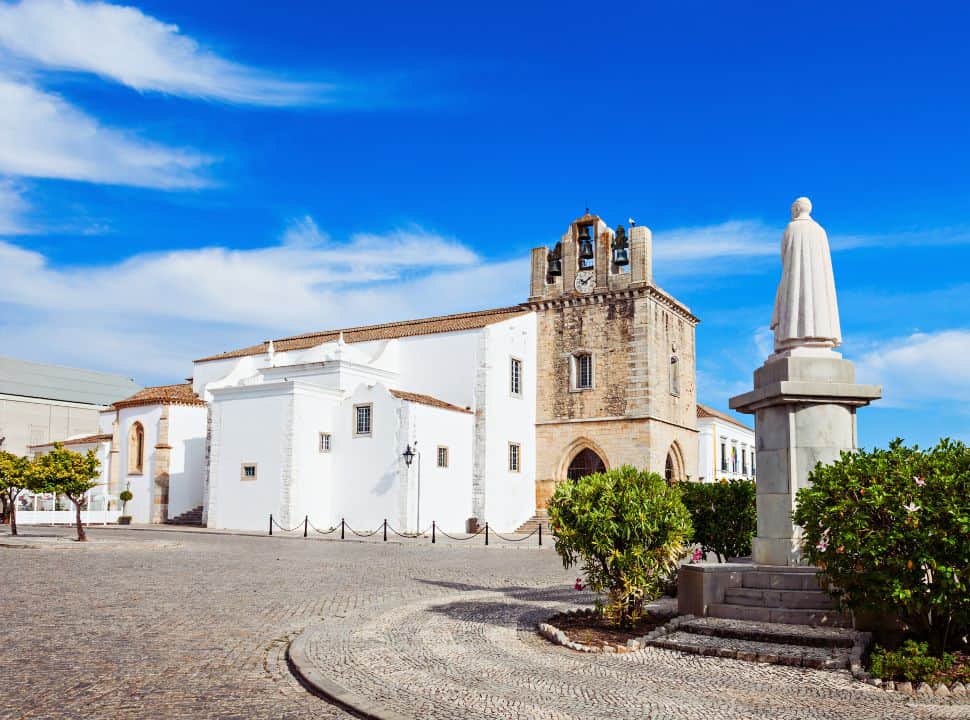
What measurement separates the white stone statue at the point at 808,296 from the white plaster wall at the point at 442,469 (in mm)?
22125

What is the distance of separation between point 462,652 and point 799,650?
3.18m

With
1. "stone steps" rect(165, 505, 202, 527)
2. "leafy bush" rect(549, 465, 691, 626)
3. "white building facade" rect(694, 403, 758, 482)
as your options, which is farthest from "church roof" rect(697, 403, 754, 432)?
→ "leafy bush" rect(549, 465, 691, 626)

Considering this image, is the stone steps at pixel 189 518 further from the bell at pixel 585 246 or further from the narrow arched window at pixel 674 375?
the narrow arched window at pixel 674 375

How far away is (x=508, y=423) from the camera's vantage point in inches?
1383

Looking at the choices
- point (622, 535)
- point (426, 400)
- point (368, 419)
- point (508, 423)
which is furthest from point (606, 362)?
point (622, 535)

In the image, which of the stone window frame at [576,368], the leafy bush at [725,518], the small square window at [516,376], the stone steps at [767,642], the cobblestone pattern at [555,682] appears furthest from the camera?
the small square window at [516,376]

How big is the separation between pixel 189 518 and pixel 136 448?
4.65 meters

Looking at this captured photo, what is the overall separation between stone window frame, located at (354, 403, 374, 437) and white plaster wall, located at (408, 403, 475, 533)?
196cm

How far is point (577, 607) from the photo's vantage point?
11398 millimetres

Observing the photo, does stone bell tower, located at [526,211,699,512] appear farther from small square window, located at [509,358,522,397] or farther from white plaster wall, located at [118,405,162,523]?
white plaster wall, located at [118,405,162,523]

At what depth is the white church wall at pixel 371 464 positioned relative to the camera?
31188 mm

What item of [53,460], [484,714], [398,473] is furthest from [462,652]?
[398,473]

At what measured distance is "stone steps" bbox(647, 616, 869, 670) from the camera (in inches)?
304

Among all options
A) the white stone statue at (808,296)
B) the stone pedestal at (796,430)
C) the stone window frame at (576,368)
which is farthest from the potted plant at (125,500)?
the white stone statue at (808,296)
